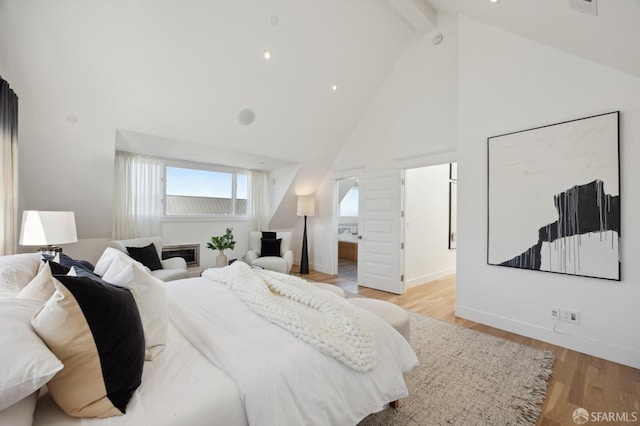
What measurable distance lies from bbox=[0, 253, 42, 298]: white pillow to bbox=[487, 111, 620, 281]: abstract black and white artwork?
12.9ft

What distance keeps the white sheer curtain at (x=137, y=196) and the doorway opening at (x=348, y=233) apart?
331 cm

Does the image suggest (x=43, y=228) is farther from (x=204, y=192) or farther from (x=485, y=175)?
(x=485, y=175)

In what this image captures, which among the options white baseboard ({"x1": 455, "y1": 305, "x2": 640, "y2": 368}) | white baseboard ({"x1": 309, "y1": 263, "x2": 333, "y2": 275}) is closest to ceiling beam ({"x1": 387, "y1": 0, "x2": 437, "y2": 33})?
white baseboard ({"x1": 455, "y1": 305, "x2": 640, "y2": 368})

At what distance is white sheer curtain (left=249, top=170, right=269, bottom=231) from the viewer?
558 centimetres

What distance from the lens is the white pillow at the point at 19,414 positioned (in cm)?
71

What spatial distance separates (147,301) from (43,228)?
2.00m

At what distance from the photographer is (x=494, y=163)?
2963 mm

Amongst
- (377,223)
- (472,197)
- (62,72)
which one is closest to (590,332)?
(472,197)

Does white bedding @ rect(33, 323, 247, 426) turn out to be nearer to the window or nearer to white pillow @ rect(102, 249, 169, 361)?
white pillow @ rect(102, 249, 169, 361)

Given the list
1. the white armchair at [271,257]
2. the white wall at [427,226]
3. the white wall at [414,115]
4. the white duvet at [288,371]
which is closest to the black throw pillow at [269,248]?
the white armchair at [271,257]

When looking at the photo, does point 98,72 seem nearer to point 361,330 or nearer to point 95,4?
point 95,4

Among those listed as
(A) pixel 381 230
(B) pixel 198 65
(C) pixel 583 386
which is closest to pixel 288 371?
(C) pixel 583 386

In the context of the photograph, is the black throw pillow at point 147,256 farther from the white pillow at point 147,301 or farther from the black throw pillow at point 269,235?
the white pillow at point 147,301

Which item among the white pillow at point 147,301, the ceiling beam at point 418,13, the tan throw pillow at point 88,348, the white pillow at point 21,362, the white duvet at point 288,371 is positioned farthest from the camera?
the ceiling beam at point 418,13
